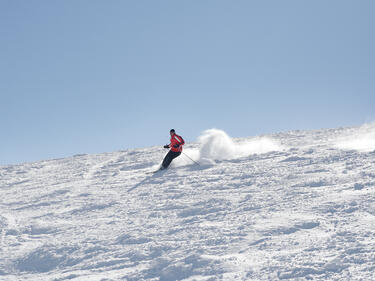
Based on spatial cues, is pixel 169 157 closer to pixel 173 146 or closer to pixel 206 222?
pixel 173 146

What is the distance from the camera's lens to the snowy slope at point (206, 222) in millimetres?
6406

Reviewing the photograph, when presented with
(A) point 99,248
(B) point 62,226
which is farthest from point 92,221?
(A) point 99,248

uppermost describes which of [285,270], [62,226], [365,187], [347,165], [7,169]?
[7,169]

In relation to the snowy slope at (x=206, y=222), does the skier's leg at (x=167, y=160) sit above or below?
above

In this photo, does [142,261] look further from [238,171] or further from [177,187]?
[238,171]

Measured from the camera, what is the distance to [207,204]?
9664 mm

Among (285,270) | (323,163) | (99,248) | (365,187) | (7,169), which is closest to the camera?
(285,270)

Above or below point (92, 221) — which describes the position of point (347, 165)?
above

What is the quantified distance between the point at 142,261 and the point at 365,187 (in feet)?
17.1

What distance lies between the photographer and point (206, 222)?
8.41 metres

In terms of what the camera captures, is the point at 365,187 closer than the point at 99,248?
No

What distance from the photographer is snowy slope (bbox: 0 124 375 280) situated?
6.41 m

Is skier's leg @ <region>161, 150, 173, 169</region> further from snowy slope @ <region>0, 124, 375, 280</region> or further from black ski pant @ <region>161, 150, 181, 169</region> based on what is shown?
snowy slope @ <region>0, 124, 375, 280</region>

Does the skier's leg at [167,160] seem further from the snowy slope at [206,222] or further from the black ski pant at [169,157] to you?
the snowy slope at [206,222]
